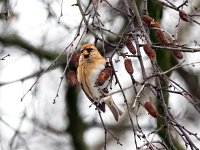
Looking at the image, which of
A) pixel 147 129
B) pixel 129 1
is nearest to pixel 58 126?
pixel 147 129

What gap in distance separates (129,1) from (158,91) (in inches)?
29.2

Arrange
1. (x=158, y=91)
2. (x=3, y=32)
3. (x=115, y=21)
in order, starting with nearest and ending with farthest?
(x=158, y=91) < (x=115, y=21) < (x=3, y=32)

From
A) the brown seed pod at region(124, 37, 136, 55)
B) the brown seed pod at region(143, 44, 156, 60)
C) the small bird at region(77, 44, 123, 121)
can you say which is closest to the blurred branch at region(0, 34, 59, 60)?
the small bird at region(77, 44, 123, 121)

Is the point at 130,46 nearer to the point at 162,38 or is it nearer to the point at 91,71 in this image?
the point at 162,38

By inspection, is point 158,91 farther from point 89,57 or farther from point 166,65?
point 166,65

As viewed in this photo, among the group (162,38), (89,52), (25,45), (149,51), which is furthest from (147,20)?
(25,45)

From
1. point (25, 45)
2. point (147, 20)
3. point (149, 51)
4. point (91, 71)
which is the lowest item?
point (149, 51)

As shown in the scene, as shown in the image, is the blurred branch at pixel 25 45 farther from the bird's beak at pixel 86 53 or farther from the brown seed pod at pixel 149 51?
the brown seed pod at pixel 149 51

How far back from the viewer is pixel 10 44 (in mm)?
6340

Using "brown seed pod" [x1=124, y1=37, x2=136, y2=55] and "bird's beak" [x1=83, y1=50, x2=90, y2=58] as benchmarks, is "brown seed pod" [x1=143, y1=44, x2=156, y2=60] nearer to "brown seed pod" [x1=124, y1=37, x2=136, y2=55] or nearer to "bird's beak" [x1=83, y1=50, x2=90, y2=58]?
"brown seed pod" [x1=124, y1=37, x2=136, y2=55]

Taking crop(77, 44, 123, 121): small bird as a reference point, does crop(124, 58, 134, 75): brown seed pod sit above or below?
below

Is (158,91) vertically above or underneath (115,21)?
underneath

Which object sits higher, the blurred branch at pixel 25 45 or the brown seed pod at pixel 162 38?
the blurred branch at pixel 25 45

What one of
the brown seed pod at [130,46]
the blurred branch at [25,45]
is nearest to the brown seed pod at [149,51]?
the brown seed pod at [130,46]
